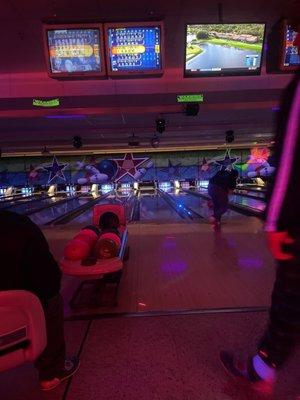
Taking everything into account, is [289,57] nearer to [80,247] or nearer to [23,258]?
[80,247]

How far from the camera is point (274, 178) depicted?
1.24 meters

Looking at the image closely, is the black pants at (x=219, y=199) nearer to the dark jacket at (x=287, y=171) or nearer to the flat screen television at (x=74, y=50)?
the flat screen television at (x=74, y=50)

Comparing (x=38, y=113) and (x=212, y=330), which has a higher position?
(x=38, y=113)

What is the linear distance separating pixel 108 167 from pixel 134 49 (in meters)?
14.2

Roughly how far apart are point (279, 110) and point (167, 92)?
4.61 meters

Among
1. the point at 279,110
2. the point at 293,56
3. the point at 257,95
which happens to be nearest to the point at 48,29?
the point at 293,56

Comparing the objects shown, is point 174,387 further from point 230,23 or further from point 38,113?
point 38,113

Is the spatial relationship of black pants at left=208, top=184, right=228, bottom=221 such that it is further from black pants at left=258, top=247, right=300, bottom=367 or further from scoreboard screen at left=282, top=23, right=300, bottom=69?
black pants at left=258, top=247, right=300, bottom=367

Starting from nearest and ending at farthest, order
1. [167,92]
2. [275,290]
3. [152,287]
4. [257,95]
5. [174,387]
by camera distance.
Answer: [275,290]
[174,387]
[152,287]
[167,92]
[257,95]

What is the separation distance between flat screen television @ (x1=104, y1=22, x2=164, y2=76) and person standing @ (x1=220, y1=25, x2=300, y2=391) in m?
2.30

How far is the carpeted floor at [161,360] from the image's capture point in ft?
5.04

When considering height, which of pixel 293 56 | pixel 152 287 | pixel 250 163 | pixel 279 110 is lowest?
pixel 250 163

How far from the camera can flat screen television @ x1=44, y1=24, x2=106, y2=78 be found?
11.0ft

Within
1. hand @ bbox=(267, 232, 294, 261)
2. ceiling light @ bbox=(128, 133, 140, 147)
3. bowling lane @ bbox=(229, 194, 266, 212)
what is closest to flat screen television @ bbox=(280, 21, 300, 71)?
hand @ bbox=(267, 232, 294, 261)
